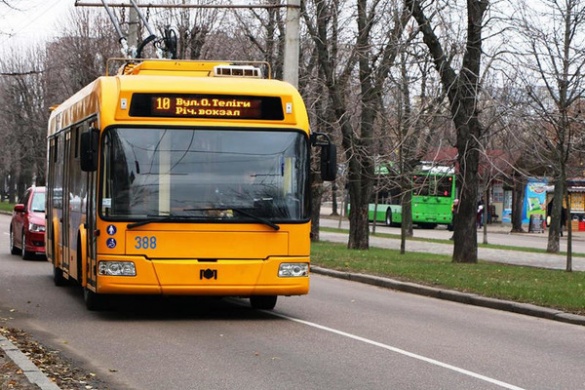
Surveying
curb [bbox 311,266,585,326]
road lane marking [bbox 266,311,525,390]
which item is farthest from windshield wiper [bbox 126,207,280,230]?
curb [bbox 311,266,585,326]

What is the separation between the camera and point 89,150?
13109 mm

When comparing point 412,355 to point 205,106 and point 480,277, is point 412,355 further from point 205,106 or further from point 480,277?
point 480,277

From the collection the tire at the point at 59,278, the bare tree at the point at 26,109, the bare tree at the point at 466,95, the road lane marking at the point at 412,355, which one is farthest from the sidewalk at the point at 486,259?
the bare tree at the point at 26,109

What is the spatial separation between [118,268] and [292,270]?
6.76ft

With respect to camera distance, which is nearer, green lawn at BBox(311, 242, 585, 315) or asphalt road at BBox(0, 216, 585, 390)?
asphalt road at BBox(0, 216, 585, 390)

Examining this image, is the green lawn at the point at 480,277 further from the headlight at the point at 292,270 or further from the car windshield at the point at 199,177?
the car windshield at the point at 199,177

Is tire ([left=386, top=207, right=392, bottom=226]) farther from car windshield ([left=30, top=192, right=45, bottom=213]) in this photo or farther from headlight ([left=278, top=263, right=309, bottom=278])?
headlight ([left=278, top=263, right=309, bottom=278])

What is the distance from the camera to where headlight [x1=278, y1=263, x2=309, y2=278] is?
13.4 meters

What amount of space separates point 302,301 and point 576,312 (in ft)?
13.0

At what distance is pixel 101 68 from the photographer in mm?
48188

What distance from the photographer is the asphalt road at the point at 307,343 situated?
9336 mm

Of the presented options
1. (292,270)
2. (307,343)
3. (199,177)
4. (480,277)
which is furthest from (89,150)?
(480,277)

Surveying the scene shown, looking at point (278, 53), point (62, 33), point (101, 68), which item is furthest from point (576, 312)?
point (62, 33)

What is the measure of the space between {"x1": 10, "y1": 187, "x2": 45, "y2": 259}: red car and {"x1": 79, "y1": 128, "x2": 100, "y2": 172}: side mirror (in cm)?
1253
